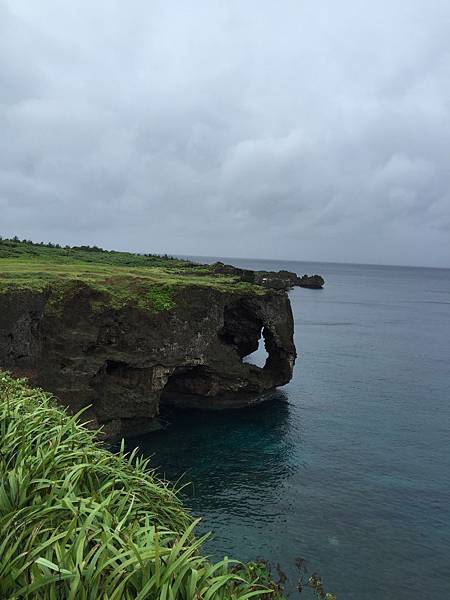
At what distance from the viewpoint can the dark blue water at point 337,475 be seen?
2466cm

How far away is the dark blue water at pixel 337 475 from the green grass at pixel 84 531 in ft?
55.8

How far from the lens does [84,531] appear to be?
6.96 metres

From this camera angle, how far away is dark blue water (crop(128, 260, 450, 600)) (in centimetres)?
2466

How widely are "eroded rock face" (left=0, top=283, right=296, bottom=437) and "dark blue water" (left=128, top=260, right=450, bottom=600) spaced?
112 inches

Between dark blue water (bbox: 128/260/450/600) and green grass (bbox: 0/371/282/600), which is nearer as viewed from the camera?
green grass (bbox: 0/371/282/600)

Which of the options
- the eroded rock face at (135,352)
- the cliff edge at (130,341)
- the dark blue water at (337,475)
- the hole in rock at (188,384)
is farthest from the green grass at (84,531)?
the hole in rock at (188,384)

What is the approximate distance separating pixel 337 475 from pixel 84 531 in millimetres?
30332

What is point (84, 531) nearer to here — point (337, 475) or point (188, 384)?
point (337, 475)

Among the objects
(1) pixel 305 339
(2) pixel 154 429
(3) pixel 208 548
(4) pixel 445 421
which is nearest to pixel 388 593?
(3) pixel 208 548

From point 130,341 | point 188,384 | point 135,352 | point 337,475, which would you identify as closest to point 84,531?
point 337,475

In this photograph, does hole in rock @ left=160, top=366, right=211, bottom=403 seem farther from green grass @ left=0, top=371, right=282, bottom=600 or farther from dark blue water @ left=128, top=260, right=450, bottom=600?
green grass @ left=0, top=371, right=282, bottom=600

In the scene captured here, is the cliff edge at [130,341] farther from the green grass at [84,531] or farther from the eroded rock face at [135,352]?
the green grass at [84,531]

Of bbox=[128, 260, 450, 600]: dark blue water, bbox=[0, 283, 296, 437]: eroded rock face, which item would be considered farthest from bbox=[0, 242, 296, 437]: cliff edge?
bbox=[128, 260, 450, 600]: dark blue water

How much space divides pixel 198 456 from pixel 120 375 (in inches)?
371
